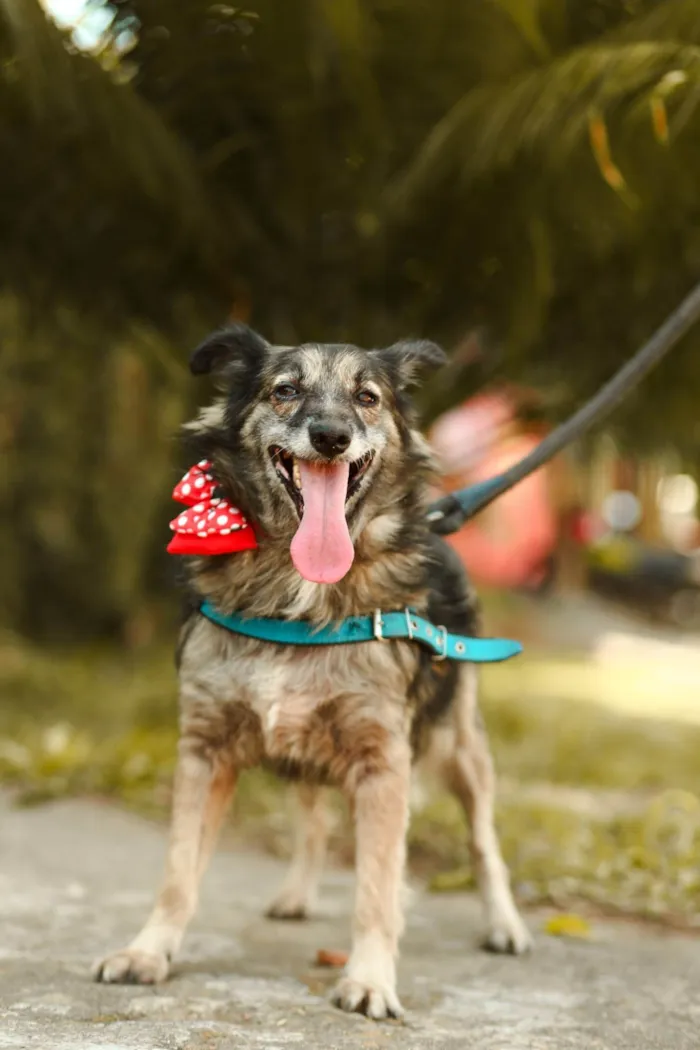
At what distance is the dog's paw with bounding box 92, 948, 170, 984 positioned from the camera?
111 inches

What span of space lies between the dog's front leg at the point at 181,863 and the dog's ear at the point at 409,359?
44.6 inches

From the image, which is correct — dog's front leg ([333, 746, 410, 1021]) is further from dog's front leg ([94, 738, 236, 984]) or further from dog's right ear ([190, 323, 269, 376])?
dog's right ear ([190, 323, 269, 376])

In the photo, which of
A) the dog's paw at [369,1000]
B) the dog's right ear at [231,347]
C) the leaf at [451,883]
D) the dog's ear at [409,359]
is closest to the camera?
the dog's paw at [369,1000]

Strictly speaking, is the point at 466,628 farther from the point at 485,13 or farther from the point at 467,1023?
the point at 485,13

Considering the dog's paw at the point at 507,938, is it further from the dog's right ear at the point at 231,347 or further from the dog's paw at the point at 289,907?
the dog's right ear at the point at 231,347

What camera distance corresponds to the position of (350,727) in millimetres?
2941

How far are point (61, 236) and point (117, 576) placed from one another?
5.52m

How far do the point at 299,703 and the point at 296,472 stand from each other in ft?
1.87

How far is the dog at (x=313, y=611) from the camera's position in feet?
9.24

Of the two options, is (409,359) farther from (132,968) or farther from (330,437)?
(132,968)

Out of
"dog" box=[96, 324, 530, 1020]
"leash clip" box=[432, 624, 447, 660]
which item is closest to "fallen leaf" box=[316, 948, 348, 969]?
"dog" box=[96, 324, 530, 1020]

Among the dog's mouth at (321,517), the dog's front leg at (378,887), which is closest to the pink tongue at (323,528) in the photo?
the dog's mouth at (321,517)

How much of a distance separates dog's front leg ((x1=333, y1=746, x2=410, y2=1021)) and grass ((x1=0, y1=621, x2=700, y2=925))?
1.46 meters

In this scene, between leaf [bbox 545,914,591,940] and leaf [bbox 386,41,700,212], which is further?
leaf [bbox 386,41,700,212]
